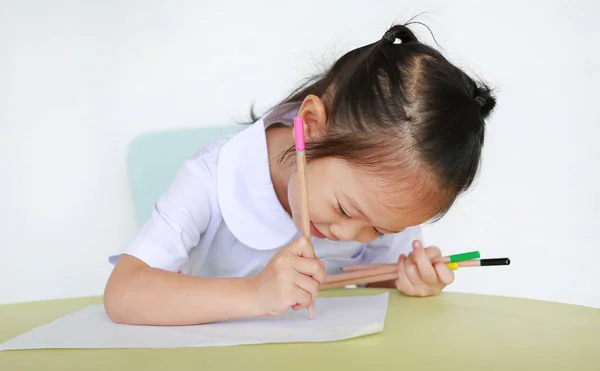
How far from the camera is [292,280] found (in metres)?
0.67

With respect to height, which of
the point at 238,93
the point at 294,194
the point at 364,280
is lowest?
the point at 364,280

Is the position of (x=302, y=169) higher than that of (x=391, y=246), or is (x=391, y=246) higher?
(x=302, y=169)

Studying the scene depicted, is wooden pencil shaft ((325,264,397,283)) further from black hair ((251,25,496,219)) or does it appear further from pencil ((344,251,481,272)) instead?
black hair ((251,25,496,219))

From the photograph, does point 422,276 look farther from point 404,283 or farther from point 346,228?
point 346,228

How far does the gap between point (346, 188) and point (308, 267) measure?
0.12 meters

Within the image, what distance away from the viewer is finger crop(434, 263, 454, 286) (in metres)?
0.84

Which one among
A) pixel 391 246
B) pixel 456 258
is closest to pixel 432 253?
pixel 456 258

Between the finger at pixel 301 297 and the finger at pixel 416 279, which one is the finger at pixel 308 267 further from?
the finger at pixel 416 279

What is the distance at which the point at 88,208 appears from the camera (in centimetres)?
146

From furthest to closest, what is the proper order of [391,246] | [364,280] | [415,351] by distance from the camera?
[391,246], [364,280], [415,351]

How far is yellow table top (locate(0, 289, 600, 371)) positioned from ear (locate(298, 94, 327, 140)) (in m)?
0.22

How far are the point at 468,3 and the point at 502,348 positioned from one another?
39.7 inches

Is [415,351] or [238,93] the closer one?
[415,351]

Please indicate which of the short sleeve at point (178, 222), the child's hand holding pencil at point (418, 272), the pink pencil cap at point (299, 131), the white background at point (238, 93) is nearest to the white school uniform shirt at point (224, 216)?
the short sleeve at point (178, 222)
